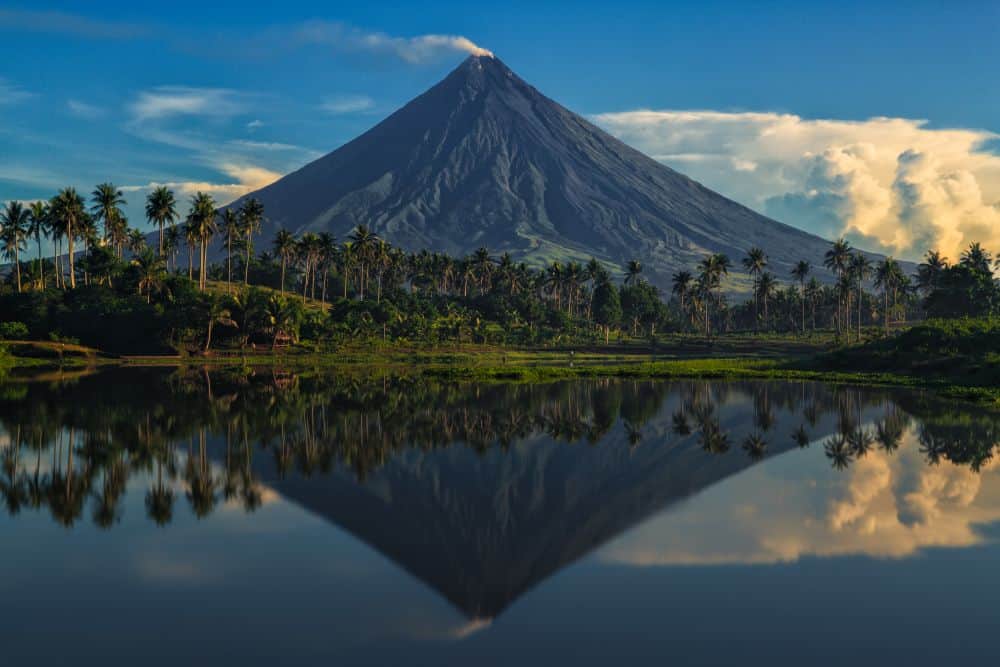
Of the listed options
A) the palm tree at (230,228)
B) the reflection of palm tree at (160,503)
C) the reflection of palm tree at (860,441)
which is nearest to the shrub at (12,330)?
the palm tree at (230,228)

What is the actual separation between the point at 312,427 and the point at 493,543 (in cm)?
1981

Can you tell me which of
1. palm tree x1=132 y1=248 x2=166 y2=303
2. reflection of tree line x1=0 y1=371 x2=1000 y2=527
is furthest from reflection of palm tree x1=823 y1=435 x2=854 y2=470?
palm tree x1=132 y1=248 x2=166 y2=303

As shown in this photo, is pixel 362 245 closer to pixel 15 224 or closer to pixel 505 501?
pixel 15 224

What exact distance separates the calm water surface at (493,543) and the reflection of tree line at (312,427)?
0.24m

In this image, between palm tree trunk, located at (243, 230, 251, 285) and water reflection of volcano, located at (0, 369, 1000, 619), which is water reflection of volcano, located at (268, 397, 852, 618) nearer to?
water reflection of volcano, located at (0, 369, 1000, 619)

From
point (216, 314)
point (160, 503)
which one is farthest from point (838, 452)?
point (216, 314)

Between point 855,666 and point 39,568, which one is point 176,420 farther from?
point 855,666

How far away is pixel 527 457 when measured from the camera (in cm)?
2933

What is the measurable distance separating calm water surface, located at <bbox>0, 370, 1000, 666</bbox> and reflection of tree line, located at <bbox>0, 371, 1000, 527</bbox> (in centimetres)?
24

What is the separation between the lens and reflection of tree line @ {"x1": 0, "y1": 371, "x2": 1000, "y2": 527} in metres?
24.4

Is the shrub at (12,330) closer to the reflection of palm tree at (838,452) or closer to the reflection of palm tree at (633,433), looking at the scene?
the reflection of palm tree at (633,433)

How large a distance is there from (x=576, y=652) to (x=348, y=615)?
148 inches

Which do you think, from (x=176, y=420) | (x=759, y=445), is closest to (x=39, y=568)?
(x=176, y=420)

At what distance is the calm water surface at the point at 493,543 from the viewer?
1256 cm
